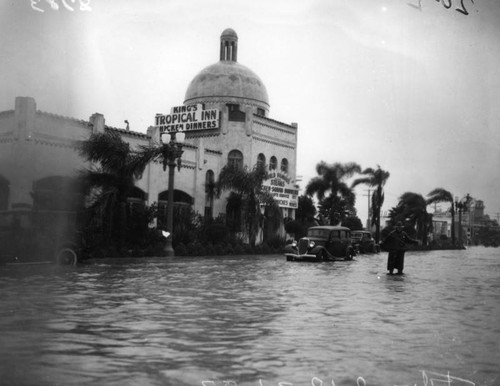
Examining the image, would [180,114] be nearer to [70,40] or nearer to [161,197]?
[161,197]

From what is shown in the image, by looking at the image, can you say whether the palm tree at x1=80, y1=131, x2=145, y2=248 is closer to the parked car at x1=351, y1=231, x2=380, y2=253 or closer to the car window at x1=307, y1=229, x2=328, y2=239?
the car window at x1=307, y1=229, x2=328, y2=239

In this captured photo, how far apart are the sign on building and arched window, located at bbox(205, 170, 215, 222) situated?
14.8ft

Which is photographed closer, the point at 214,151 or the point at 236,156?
the point at 214,151

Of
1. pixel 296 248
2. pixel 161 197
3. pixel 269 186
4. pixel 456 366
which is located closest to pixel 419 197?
pixel 269 186

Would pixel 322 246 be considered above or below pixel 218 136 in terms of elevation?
below

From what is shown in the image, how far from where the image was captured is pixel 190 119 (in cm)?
4562

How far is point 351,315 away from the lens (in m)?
8.73

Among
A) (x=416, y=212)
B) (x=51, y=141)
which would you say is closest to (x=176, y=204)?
(x=51, y=141)

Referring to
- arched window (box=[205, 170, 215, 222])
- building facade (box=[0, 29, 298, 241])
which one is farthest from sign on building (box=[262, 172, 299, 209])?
arched window (box=[205, 170, 215, 222])

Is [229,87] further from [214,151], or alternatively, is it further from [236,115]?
[214,151]

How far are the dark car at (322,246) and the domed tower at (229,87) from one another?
2279 cm

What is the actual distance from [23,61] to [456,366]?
335 inches

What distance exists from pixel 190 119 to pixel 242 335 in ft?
130

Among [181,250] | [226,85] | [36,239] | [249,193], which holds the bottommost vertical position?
[181,250]
